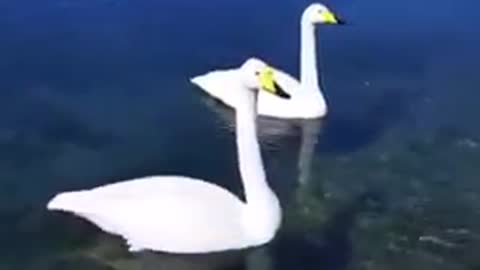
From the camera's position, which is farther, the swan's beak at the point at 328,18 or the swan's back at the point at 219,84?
the swan's beak at the point at 328,18

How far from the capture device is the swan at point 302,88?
5.83 m

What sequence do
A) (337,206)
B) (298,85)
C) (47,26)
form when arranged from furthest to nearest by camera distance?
(47,26), (298,85), (337,206)

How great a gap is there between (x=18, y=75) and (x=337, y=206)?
6.64 ft

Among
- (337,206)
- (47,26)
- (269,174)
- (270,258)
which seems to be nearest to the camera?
(270,258)

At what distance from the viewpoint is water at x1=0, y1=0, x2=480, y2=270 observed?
462 cm

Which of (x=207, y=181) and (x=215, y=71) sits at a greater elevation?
(x=215, y=71)

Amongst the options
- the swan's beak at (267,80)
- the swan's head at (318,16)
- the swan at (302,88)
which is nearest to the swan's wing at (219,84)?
the swan at (302,88)

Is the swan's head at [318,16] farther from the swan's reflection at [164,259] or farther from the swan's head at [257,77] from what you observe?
the swan's reflection at [164,259]

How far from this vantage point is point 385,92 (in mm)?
6082

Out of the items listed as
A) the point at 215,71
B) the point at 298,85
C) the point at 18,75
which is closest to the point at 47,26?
the point at 18,75

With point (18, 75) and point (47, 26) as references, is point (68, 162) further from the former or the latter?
point (47, 26)

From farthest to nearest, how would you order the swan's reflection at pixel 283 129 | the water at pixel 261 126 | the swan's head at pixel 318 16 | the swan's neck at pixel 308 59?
the swan's head at pixel 318 16
the swan's neck at pixel 308 59
the swan's reflection at pixel 283 129
the water at pixel 261 126

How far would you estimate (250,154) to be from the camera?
4652 millimetres

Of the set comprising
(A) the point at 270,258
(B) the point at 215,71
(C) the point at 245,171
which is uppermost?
(B) the point at 215,71
